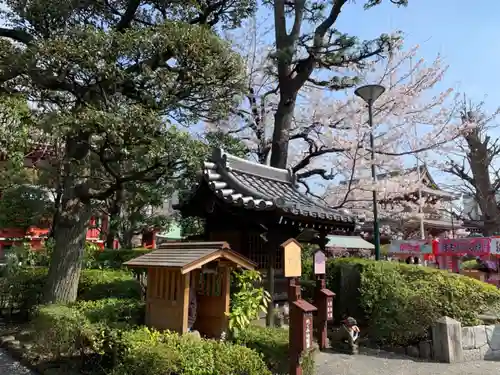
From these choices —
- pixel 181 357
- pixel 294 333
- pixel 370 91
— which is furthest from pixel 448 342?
pixel 370 91

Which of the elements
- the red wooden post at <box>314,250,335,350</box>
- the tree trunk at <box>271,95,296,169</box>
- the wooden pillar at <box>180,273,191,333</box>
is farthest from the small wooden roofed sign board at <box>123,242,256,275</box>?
the tree trunk at <box>271,95,296,169</box>

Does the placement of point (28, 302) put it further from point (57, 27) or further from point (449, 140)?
point (449, 140)

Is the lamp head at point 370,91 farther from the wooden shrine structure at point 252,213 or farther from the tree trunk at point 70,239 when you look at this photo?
the tree trunk at point 70,239

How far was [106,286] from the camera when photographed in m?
10.2

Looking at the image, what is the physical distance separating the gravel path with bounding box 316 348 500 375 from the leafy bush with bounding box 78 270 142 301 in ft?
15.4

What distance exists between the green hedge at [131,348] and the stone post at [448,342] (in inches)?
173

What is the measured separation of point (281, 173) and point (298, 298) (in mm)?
6220

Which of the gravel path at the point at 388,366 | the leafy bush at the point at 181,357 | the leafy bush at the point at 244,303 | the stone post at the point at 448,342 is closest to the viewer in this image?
the leafy bush at the point at 181,357

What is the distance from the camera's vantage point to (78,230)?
964 centimetres

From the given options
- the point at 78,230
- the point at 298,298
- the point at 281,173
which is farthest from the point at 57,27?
the point at 298,298

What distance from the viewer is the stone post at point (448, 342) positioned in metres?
7.98

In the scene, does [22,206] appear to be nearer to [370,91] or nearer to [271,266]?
[271,266]

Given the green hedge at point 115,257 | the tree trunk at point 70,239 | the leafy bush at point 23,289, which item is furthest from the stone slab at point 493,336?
the leafy bush at point 23,289

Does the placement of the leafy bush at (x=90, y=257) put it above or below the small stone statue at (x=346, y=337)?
above
